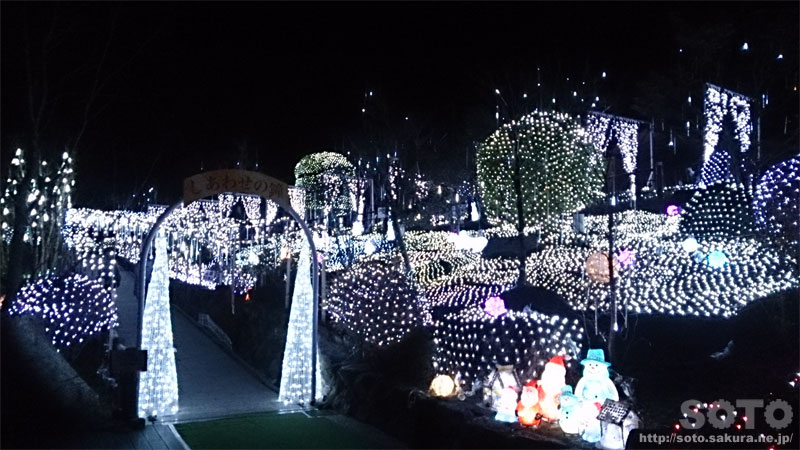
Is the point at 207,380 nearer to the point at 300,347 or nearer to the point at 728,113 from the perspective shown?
the point at 300,347

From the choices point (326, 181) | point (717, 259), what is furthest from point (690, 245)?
point (326, 181)

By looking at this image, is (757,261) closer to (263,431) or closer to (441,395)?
(441,395)

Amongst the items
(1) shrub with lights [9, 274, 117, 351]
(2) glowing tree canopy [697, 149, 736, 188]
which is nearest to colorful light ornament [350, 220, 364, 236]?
(2) glowing tree canopy [697, 149, 736, 188]

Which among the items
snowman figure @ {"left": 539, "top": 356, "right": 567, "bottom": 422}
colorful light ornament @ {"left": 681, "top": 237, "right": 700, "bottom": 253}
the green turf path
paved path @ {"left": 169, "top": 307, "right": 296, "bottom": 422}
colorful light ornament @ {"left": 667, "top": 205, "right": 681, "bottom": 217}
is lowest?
the green turf path

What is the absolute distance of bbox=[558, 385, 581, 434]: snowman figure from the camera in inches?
285

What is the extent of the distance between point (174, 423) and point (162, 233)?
323 cm

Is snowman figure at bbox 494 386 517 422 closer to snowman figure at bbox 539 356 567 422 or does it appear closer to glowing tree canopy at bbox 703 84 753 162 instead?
snowman figure at bbox 539 356 567 422

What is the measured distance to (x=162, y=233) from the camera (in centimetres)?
1105

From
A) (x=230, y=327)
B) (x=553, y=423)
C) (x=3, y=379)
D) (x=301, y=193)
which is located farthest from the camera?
(x=301, y=193)

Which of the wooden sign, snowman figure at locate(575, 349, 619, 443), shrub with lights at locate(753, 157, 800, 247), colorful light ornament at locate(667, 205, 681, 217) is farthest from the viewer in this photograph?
colorful light ornament at locate(667, 205, 681, 217)

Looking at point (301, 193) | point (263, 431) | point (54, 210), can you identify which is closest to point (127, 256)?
point (301, 193)

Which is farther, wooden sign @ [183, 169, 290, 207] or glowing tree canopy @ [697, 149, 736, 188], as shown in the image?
glowing tree canopy @ [697, 149, 736, 188]

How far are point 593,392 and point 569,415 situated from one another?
1.25 ft

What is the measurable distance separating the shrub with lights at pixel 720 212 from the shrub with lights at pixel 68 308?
43.0ft
